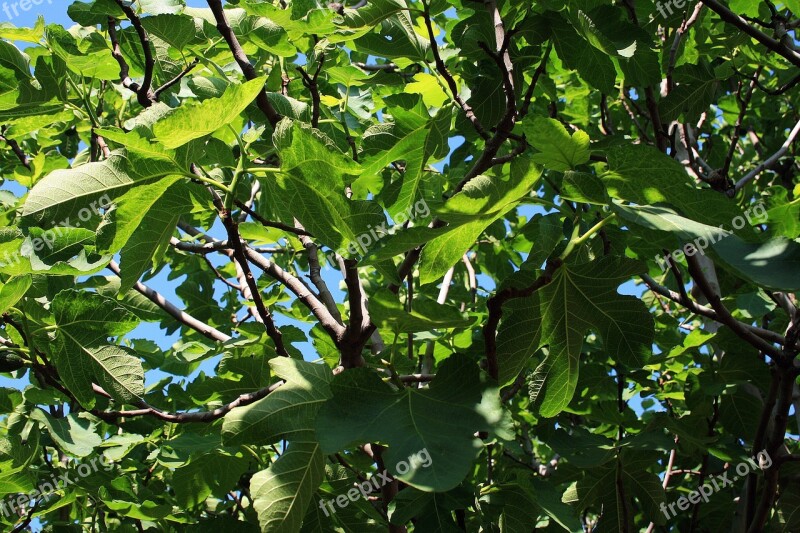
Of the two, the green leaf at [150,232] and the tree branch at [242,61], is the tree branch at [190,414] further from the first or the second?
the tree branch at [242,61]

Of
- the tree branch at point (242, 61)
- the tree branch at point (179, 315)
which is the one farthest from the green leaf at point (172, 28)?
the tree branch at point (179, 315)

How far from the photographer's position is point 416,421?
4.95 ft

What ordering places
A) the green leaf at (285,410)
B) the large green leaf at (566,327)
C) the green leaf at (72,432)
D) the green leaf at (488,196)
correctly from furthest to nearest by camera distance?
the green leaf at (72,432) < the large green leaf at (566,327) < the green leaf at (285,410) < the green leaf at (488,196)

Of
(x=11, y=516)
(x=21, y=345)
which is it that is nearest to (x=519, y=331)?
(x=21, y=345)

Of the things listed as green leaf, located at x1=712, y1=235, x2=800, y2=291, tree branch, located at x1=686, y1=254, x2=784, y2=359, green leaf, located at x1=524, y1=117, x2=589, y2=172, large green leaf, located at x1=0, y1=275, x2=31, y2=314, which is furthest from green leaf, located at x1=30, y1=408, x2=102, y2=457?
green leaf, located at x1=712, y1=235, x2=800, y2=291

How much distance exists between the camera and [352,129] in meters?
2.66

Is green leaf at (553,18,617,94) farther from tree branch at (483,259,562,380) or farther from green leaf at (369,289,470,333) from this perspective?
green leaf at (369,289,470,333)

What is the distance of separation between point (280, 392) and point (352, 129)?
1.23 metres

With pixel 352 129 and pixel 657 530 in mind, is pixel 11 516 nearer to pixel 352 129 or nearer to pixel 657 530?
pixel 352 129

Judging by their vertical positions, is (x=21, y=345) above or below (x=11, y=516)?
above

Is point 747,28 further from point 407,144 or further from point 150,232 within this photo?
point 150,232

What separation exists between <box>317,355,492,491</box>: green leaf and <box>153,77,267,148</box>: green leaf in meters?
0.60

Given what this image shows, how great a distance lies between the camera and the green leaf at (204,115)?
1.39m

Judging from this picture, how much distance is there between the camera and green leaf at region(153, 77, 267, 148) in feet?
4.55
